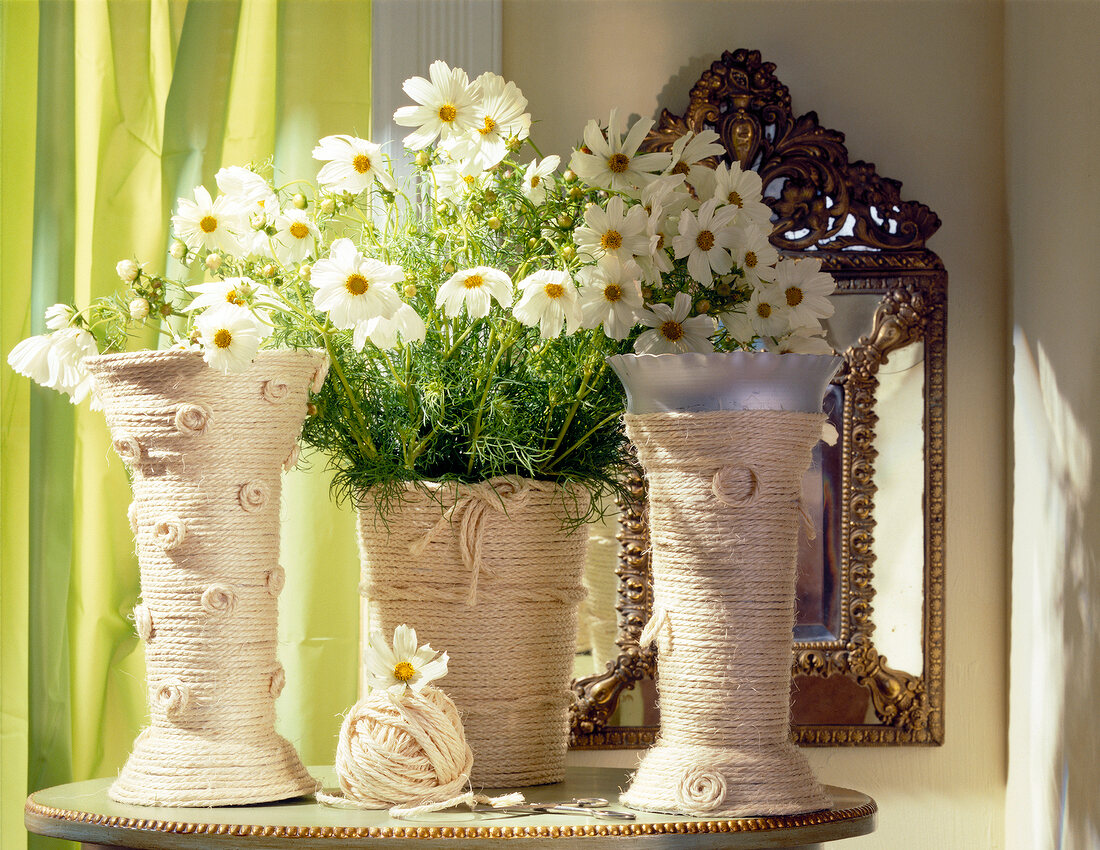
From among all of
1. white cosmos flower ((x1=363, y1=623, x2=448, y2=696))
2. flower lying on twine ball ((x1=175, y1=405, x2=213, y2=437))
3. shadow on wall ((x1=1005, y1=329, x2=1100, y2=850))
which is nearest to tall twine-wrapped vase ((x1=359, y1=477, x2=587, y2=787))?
white cosmos flower ((x1=363, y1=623, x2=448, y2=696))

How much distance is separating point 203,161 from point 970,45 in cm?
98

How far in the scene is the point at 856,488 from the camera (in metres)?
1.43

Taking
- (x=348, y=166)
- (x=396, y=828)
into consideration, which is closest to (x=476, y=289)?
(x=348, y=166)

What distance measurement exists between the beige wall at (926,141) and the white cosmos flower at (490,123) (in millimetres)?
478

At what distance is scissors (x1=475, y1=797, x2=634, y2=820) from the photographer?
0.92 metres

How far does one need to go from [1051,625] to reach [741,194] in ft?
2.04

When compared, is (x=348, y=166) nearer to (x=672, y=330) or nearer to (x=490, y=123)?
(x=490, y=123)

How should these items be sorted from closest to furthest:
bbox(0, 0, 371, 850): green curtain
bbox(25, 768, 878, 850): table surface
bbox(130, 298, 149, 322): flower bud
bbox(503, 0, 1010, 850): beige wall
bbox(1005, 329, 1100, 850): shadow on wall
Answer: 1. bbox(25, 768, 878, 850): table surface
2. bbox(130, 298, 149, 322): flower bud
3. bbox(1005, 329, 1100, 850): shadow on wall
4. bbox(0, 0, 371, 850): green curtain
5. bbox(503, 0, 1010, 850): beige wall

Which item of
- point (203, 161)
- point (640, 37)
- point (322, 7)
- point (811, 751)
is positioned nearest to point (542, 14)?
point (640, 37)

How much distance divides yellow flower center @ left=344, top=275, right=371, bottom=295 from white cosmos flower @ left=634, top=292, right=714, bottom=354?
243mm

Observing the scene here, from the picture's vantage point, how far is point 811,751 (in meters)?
1.44

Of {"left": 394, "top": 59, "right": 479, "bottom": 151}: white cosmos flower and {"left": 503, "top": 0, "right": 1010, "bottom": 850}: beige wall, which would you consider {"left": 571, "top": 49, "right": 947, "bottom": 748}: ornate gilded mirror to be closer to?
{"left": 503, "top": 0, "right": 1010, "bottom": 850}: beige wall

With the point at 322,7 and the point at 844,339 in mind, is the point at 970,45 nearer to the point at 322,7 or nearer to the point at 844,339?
the point at 844,339

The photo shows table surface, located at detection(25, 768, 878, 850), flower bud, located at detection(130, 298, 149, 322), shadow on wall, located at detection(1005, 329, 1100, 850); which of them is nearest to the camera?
table surface, located at detection(25, 768, 878, 850)
